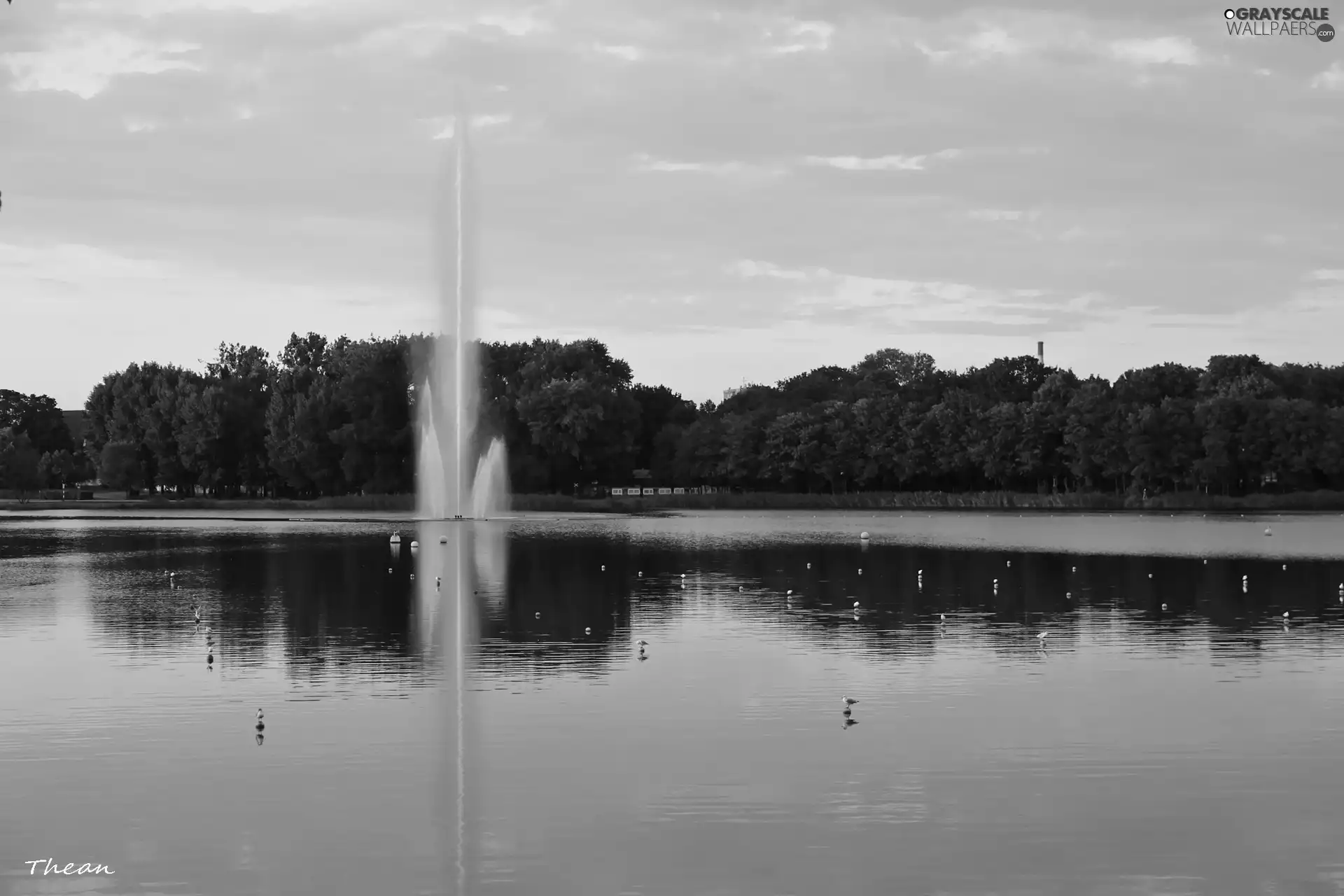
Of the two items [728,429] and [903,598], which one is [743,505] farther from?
[903,598]

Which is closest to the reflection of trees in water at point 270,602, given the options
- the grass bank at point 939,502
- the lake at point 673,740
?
the lake at point 673,740

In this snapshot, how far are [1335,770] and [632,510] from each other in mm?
117304

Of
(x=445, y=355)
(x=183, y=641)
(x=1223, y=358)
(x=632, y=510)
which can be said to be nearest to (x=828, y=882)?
(x=183, y=641)

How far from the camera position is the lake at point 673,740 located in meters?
15.6

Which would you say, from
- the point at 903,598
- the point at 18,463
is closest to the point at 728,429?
the point at 18,463

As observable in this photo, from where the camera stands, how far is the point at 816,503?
486 ft

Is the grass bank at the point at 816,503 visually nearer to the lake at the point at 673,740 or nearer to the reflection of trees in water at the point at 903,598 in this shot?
the reflection of trees in water at the point at 903,598

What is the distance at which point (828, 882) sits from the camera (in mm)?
14891

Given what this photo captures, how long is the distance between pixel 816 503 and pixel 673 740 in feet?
417

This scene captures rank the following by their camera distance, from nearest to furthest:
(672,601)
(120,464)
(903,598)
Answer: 1. (672,601)
2. (903,598)
3. (120,464)

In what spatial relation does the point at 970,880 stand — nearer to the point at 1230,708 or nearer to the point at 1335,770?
the point at 1335,770

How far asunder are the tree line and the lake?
90.6 metres

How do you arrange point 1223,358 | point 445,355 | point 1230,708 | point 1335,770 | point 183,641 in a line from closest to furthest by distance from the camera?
point 1335,770
point 1230,708
point 183,641
point 445,355
point 1223,358

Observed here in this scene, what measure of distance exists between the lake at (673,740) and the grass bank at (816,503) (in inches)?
3440
